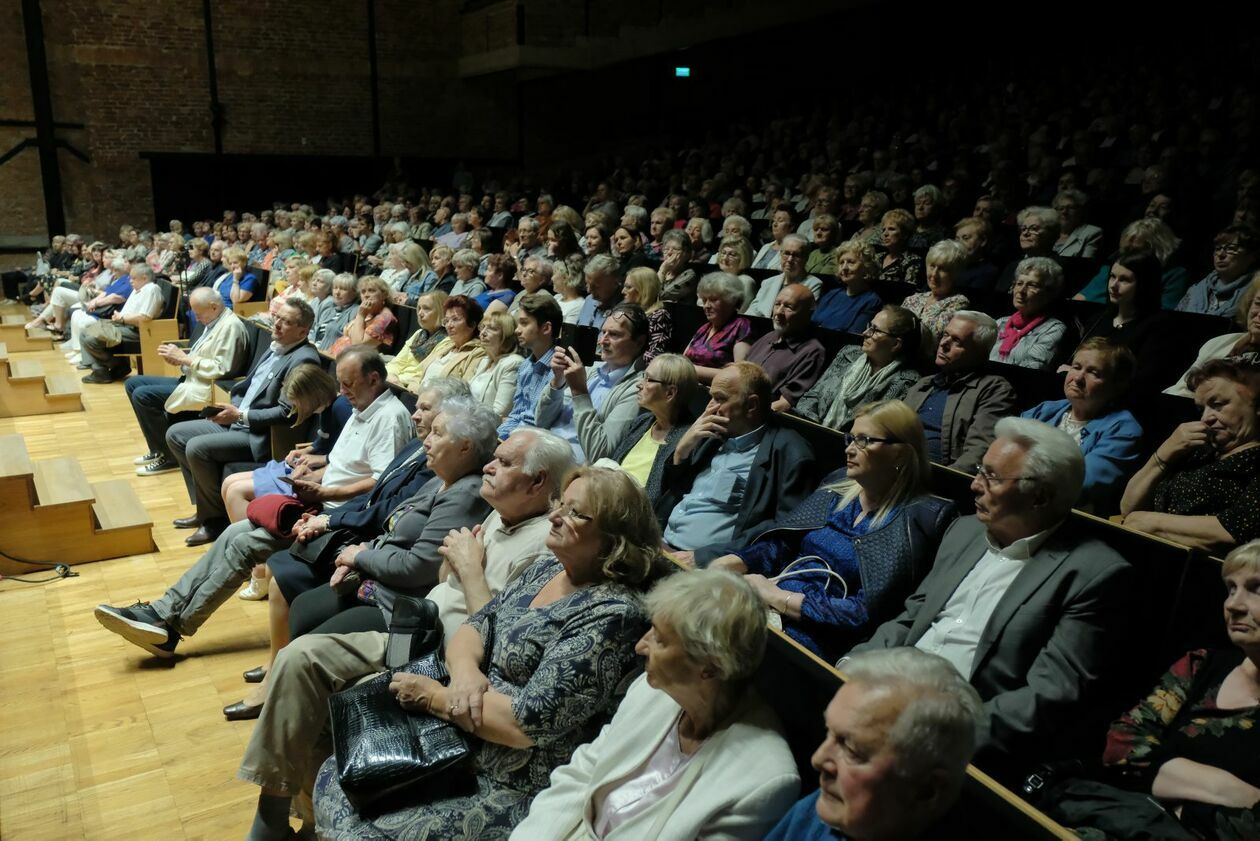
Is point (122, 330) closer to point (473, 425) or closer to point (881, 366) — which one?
point (473, 425)

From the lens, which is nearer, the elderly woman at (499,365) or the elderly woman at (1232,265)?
the elderly woman at (1232,265)

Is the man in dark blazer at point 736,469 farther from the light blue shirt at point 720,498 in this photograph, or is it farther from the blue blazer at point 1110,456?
the blue blazer at point 1110,456

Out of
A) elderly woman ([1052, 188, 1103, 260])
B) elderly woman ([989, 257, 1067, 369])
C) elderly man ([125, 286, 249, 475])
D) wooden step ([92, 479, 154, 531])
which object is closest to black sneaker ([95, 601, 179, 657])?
wooden step ([92, 479, 154, 531])

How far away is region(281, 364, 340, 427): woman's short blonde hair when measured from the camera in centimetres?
360

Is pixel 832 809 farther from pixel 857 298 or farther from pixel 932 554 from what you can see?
→ pixel 857 298

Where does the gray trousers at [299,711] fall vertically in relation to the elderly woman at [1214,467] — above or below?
below

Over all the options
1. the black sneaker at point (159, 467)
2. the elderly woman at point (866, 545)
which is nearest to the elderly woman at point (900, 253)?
the elderly woman at point (866, 545)

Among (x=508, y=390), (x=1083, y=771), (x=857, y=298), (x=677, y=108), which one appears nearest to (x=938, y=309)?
(x=857, y=298)

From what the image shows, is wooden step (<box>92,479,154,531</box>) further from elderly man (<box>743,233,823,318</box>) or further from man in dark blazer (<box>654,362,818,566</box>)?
elderly man (<box>743,233,823,318</box>)

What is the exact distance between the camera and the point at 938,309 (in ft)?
Answer: 12.5

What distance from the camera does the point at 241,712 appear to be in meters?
2.82

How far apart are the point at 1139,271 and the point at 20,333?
950 cm

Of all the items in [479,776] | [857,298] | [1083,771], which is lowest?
[479,776]

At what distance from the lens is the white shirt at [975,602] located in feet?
6.13
